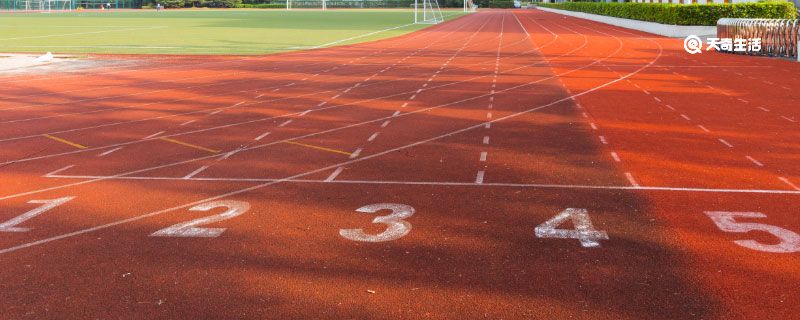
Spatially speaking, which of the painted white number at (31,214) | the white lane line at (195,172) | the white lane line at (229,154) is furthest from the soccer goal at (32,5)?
the painted white number at (31,214)

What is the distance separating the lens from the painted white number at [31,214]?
775 centimetres

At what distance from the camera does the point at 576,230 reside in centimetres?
753

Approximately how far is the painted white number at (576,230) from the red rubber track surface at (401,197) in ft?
0.42

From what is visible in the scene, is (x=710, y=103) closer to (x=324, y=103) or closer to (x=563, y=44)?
(x=324, y=103)

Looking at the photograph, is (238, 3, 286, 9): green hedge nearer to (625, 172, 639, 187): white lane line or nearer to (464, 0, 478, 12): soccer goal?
(464, 0, 478, 12): soccer goal

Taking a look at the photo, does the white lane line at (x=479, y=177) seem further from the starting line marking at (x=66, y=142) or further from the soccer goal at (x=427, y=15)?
the soccer goal at (x=427, y=15)

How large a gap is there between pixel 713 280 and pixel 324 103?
12.0 m

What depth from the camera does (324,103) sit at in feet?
56.5

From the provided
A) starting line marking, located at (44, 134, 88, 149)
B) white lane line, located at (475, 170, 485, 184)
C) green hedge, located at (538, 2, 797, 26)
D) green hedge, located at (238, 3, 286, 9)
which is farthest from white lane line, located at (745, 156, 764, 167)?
green hedge, located at (238, 3, 286, 9)

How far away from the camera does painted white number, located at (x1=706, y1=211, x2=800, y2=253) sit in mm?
6969

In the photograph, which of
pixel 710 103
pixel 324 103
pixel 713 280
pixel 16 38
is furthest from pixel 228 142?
pixel 16 38

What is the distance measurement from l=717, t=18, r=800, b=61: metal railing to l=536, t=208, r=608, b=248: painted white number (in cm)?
2263

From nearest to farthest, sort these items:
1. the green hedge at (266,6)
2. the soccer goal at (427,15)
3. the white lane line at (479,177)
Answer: the white lane line at (479,177) → the soccer goal at (427,15) → the green hedge at (266,6)

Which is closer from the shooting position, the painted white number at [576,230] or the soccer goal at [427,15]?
the painted white number at [576,230]
